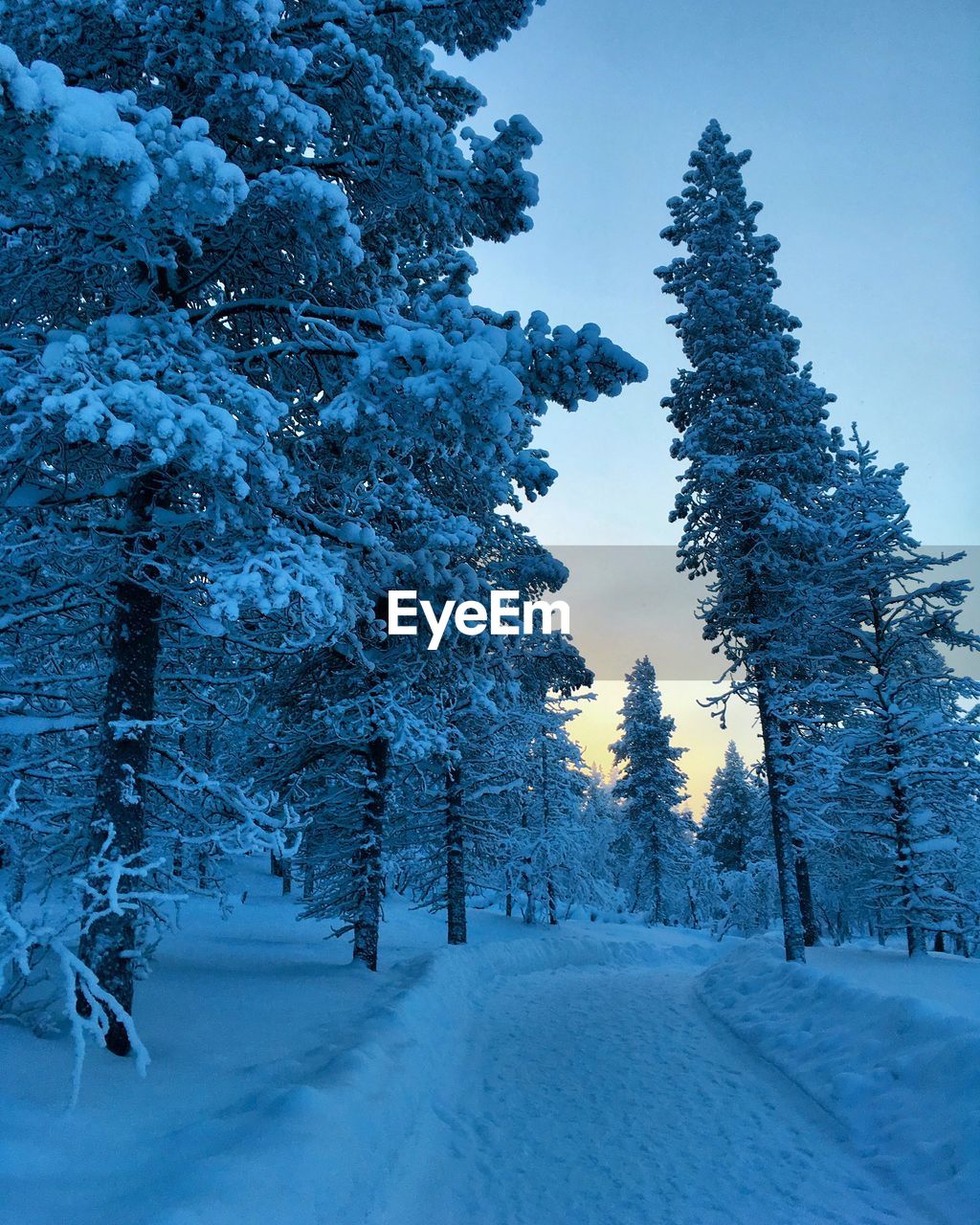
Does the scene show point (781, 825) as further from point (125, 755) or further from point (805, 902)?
point (125, 755)

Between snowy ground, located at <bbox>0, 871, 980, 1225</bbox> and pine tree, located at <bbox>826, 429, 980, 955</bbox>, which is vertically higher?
pine tree, located at <bbox>826, 429, 980, 955</bbox>

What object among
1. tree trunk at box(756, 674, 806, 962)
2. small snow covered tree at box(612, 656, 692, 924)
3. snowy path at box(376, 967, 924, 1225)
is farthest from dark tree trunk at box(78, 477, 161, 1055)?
small snow covered tree at box(612, 656, 692, 924)

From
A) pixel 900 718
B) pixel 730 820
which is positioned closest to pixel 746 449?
pixel 900 718

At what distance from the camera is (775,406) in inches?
650

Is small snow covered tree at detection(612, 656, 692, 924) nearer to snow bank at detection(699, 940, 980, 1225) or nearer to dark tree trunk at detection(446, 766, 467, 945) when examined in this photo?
dark tree trunk at detection(446, 766, 467, 945)

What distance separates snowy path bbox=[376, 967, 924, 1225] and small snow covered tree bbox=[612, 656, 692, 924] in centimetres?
2758

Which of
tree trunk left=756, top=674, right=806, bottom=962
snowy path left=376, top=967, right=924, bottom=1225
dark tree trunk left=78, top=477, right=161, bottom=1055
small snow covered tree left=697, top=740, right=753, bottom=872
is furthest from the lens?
small snow covered tree left=697, top=740, right=753, bottom=872

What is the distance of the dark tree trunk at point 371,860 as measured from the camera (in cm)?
1168

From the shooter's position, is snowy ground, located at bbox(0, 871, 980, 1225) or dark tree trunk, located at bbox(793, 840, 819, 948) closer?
snowy ground, located at bbox(0, 871, 980, 1225)

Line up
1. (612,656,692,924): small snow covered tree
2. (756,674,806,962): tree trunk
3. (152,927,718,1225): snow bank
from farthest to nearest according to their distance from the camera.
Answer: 1. (612,656,692,924): small snow covered tree
2. (756,674,806,962): tree trunk
3. (152,927,718,1225): snow bank

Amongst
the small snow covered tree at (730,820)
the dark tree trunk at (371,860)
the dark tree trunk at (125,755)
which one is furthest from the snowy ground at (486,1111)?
the small snow covered tree at (730,820)

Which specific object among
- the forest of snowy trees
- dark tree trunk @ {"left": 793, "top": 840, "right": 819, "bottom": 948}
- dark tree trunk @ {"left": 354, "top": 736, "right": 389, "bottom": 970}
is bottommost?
dark tree trunk @ {"left": 793, "top": 840, "right": 819, "bottom": 948}

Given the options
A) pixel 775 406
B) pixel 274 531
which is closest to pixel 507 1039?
pixel 274 531

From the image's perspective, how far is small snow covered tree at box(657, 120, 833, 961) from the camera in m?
15.4
